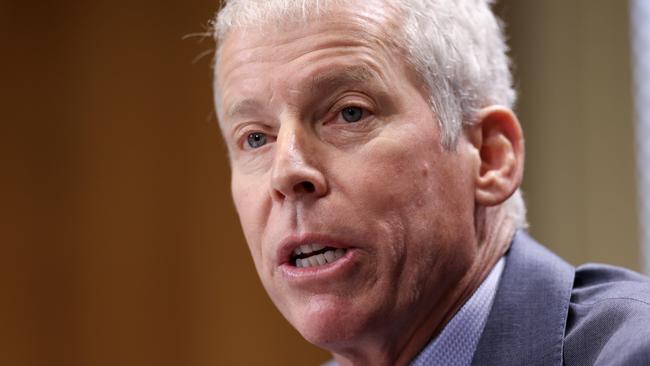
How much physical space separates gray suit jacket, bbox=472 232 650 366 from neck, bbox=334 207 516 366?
0.05 metres

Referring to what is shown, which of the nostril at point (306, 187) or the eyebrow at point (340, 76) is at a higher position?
the eyebrow at point (340, 76)

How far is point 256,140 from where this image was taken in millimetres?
1907

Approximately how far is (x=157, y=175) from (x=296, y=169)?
1919 mm

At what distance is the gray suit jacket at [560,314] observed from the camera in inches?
61.7

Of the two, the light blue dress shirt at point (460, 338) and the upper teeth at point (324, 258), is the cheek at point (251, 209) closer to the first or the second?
the upper teeth at point (324, 258)

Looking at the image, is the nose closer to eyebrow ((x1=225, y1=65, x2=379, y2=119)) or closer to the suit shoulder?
eyebrow ((x1=225, y1=65, x2=379, y2=119))

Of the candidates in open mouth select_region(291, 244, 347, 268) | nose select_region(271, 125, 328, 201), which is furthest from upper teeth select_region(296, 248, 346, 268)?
nose select_region(271, 125, 328, 201)

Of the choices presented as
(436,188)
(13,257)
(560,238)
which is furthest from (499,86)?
(13,257)

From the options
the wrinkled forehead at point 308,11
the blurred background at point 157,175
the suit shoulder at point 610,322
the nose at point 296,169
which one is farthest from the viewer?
the blurred background at point 157,175

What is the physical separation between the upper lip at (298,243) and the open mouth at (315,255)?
0.01m

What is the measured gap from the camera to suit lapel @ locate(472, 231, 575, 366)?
65.3 inches

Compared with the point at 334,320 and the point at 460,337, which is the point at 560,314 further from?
the point at 334,320

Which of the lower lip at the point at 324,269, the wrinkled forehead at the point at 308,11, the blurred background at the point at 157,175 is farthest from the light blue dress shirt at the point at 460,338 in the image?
the blurred background at the point at 157,175

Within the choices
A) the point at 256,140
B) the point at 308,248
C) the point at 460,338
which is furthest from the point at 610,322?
the point at 256,140
